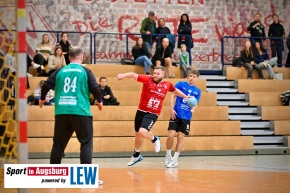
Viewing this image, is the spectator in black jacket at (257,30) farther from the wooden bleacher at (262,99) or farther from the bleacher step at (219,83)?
the wooden bleacher at (262,99)

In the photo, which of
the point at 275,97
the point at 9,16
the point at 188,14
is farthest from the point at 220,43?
the point at 9,16

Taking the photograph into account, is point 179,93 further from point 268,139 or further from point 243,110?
point 243,110

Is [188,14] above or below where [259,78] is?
above

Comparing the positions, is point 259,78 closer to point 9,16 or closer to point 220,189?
point 9,16

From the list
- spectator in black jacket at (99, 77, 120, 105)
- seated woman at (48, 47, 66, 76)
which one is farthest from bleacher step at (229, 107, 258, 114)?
seated woman at (48, 47, 66, 76)

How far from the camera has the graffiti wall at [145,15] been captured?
2378 cm

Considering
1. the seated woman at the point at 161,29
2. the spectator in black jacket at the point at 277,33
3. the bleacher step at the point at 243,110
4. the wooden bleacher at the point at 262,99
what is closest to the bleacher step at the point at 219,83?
the wooden bleacher at the point at 262,99

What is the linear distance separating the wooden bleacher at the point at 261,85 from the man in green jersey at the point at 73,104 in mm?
13154

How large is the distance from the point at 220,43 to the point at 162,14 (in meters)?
2.48

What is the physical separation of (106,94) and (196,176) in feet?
24.1

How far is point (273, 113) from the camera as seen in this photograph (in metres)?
21.5

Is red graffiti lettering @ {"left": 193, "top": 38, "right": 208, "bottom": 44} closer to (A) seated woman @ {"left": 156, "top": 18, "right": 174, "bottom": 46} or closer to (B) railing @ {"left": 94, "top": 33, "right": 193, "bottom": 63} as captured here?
(B) railing @ {"left": 94, "top": 33, "right": 193, "bottom": 63}

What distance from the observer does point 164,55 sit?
22.1 meters

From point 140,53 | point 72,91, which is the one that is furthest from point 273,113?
point 72,91
